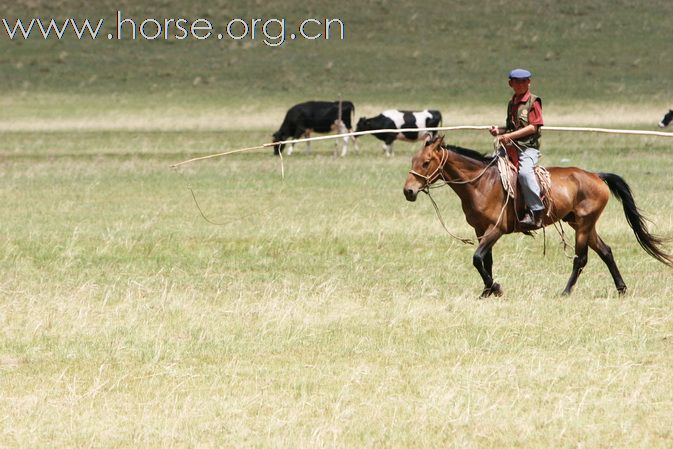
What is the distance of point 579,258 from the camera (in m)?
12.4

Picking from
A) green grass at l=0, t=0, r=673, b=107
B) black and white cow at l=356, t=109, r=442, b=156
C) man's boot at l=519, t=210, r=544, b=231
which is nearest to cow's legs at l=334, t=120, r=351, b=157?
black and white cow at l=356, t=109, r=442, b=156

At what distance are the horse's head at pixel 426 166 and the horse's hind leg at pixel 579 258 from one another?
1443mm

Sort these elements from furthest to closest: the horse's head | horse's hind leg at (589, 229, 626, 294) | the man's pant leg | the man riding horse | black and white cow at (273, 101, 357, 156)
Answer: black and white cow at (273, 101, 357, 156) < horse's hind leg at (589, 229, 626, 294) < the man's pant leg < the man riding horse < the horse's head

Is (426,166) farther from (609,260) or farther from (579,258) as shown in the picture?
(609,260)

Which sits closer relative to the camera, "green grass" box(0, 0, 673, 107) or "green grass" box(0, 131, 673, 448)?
"green grass" box(0, 131, 673, 448)

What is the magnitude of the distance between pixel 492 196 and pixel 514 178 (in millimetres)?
250

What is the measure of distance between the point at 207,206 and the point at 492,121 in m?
24.0

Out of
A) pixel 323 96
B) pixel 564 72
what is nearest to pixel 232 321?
pixel 323 96

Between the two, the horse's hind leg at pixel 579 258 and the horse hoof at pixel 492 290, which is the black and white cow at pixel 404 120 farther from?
the horse hoof at pixel 492 290

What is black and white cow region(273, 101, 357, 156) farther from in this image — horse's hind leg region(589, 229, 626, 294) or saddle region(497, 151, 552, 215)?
saddle region(497, 151, 552, 215)

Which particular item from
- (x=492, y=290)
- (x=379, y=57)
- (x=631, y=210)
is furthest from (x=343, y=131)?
(x=379, y=57)

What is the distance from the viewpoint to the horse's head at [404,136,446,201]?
468 inches

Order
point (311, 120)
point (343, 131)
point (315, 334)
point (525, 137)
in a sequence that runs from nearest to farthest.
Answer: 1. point (315, 334)
2. point (525, 137)
3. point (343, 131)
4. point (311, 120)

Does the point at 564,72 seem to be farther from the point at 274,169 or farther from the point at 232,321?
the point at 232,321
